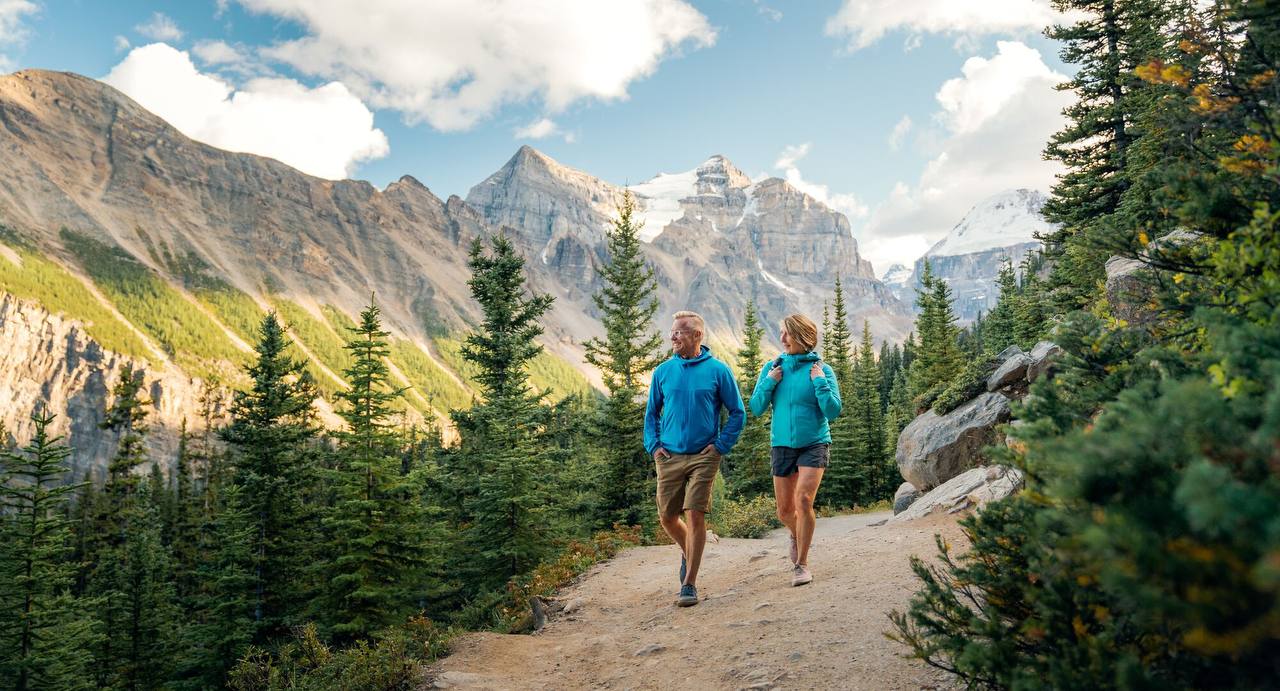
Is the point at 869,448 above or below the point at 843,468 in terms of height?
above

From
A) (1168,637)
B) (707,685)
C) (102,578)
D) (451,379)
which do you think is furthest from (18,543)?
(451,379)

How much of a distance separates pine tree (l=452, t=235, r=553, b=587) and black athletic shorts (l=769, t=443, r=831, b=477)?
684cm

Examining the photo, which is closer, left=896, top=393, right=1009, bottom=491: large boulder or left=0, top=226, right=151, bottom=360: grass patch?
left=896, top=393, right=1009, bottom=491: large boulder

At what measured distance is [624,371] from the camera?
2388 cm

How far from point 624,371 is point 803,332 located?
17.4 meters

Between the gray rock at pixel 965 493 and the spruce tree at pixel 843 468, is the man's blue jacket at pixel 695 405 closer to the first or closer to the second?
the gray rock at pixel 965 493

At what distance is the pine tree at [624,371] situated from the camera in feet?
61.7

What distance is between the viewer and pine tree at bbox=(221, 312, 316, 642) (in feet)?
56.6

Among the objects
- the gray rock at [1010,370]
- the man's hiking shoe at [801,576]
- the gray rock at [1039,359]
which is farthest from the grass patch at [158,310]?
the man's hiking shoe at [801,576]

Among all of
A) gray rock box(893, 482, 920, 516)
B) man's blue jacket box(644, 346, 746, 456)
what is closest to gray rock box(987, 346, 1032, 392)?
gray rock box(893, 482, 920, 516)

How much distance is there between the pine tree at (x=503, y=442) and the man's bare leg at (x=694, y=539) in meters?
5.88

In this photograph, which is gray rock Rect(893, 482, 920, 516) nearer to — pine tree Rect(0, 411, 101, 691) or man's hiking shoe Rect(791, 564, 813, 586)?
man's hiking shoe Rect(791, 564, 813, 586)

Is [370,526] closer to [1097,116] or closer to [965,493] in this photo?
[965,493]

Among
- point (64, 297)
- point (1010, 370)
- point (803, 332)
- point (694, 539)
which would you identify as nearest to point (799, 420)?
point (803, 332)
